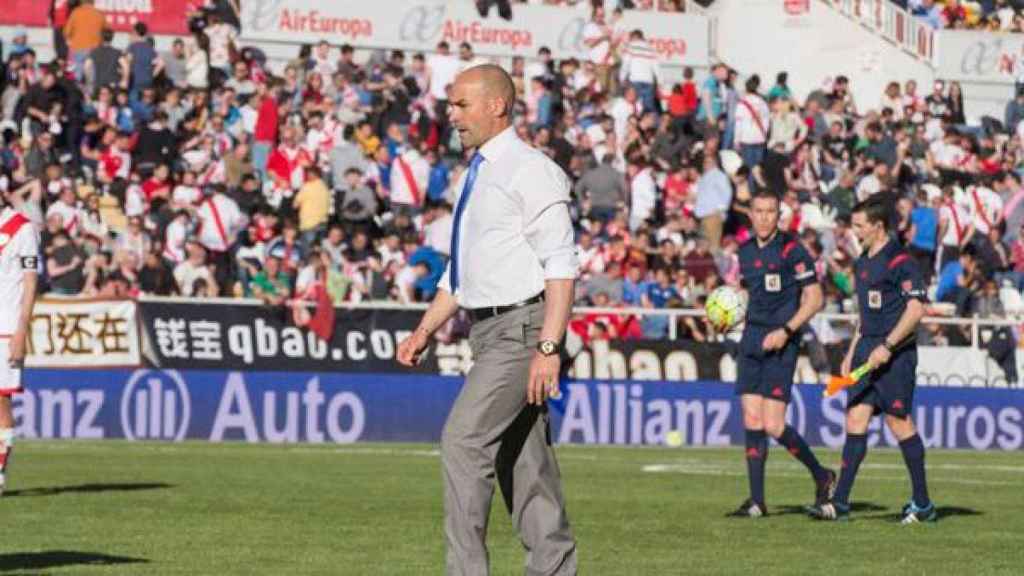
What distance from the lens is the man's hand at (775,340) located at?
17703mm

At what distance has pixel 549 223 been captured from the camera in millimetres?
9914

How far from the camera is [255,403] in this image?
29.8 metres

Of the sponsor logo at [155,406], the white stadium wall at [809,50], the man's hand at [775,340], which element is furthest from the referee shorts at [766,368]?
the white stadium wall at [809,50]

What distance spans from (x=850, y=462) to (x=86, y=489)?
6.23 metres

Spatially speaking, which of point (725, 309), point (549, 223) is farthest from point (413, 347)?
point (725, 309)

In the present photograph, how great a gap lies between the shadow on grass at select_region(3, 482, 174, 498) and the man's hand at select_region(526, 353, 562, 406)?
31.5ft

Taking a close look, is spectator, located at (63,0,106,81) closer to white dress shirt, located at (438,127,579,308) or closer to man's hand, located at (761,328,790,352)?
man's hand, located at (761,328,790,352)

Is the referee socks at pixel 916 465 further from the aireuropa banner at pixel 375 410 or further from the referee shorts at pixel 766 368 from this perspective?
the aireuropa banner at pixel 375 410

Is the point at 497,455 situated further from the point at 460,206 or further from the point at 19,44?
the point at 19,44

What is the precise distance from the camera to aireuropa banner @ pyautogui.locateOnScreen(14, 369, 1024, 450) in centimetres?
2916

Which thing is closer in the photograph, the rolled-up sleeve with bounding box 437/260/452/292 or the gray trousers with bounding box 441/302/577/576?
the gray trousers with bounding box 441/302/577/576

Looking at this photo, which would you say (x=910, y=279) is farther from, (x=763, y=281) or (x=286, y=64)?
(x=286, y=64)

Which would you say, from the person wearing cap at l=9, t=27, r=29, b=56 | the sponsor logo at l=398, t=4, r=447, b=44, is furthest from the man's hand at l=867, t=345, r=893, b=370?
the sponsor logo at l=398, t=4, r=447, b=44

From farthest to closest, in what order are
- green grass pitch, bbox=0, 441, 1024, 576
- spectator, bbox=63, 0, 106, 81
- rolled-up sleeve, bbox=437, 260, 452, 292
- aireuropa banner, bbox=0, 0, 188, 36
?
aireuropa banner, bbox=0, 0, 188, 36 → spectator, bbox=63, 0, 106, 81 → green grass pitch, bbox=0, 441, 1024, 576 → rolled-up sleeve, bbox=437, 260, 452, 292
